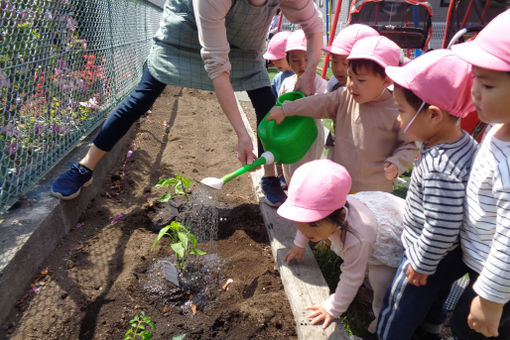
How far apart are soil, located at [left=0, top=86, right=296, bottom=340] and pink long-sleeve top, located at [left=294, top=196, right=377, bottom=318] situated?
0.27m

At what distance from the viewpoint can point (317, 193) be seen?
1.45 meters

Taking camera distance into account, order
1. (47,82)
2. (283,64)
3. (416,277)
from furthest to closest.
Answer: (283,64) → (47,82) → (416,277)

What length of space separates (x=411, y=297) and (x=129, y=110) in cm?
193

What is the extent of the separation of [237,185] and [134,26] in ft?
12.6

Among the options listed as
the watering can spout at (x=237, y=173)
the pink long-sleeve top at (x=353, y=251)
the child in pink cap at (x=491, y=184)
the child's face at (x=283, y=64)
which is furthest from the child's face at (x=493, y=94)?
the child's face at (x=283, y=64)

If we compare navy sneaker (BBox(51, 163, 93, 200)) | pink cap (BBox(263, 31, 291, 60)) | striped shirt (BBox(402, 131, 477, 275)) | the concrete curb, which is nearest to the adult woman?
navy sneaker (BBox(51, 163, 93, 200))

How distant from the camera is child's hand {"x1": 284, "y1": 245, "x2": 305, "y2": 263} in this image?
201 cm

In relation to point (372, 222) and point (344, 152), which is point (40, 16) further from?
point (372, 222)

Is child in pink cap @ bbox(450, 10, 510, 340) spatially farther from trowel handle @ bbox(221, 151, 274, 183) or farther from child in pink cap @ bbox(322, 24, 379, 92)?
child in pink cap @ bbox(322, 24, 379, 92)

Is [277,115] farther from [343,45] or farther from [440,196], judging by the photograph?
[440,196]

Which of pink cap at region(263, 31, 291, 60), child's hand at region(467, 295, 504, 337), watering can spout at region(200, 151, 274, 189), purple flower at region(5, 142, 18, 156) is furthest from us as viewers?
pink cap at region(263, 31, 291, 60)

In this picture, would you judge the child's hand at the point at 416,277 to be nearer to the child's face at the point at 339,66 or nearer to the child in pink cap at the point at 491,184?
the child in pink cap at the point at 491,184

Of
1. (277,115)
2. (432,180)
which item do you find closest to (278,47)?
(277,115)

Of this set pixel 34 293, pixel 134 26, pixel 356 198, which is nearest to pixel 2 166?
pixel 34 293
